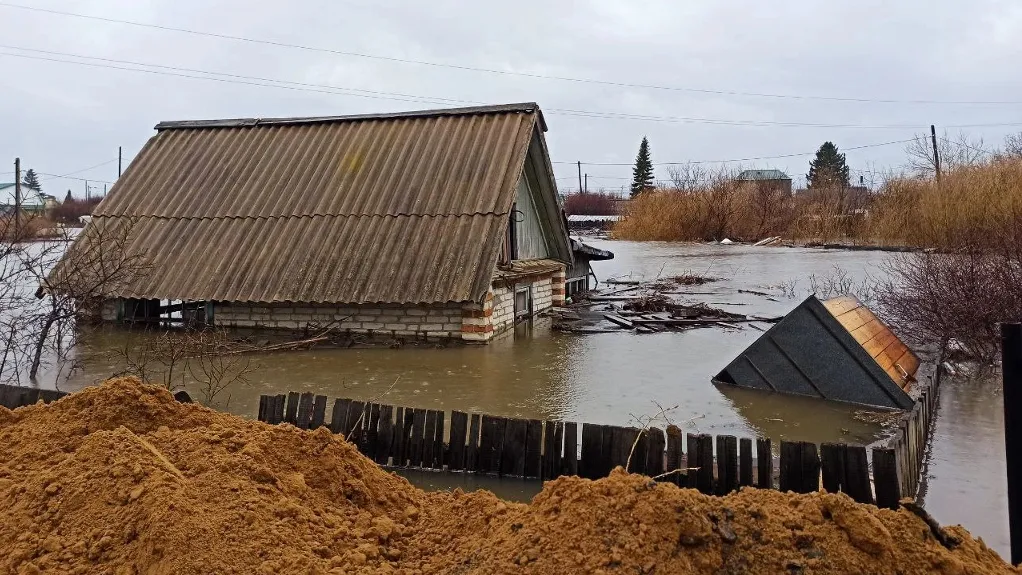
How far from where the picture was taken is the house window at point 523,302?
55.8 ft

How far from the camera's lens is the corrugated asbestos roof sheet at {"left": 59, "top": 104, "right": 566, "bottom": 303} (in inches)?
568

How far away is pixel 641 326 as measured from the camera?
1664 cm

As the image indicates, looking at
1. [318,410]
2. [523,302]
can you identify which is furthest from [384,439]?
[523,302]

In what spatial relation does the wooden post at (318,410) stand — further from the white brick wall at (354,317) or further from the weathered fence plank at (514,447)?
the white brick wall at (354,317)

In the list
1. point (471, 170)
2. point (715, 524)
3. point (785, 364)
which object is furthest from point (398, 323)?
point (715, 524)

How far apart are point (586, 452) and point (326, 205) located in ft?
39.3

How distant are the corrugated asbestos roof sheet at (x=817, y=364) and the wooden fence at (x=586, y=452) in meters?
3.87

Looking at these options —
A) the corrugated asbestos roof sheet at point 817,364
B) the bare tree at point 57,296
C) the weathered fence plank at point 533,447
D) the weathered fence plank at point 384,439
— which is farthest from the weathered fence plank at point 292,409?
the corrugated asbestos roof sheet at point 817,364

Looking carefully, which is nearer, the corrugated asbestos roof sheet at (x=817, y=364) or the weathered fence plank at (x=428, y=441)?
the weathered fence plank at (x=428, y=441)

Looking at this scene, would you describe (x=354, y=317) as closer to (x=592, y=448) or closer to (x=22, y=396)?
(x=22, y=396)

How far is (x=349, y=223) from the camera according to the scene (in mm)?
15844

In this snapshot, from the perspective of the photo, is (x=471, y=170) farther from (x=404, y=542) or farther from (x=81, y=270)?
(x=404, y=542)

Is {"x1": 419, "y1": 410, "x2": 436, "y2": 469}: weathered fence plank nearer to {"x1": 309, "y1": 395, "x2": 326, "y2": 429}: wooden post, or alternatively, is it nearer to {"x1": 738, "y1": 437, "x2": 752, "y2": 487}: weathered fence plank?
{"x1": 309, "y1": 395, "x2": 326, "y2": 429}: wooden post

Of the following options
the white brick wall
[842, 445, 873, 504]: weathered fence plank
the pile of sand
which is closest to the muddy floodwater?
the white brick wall
